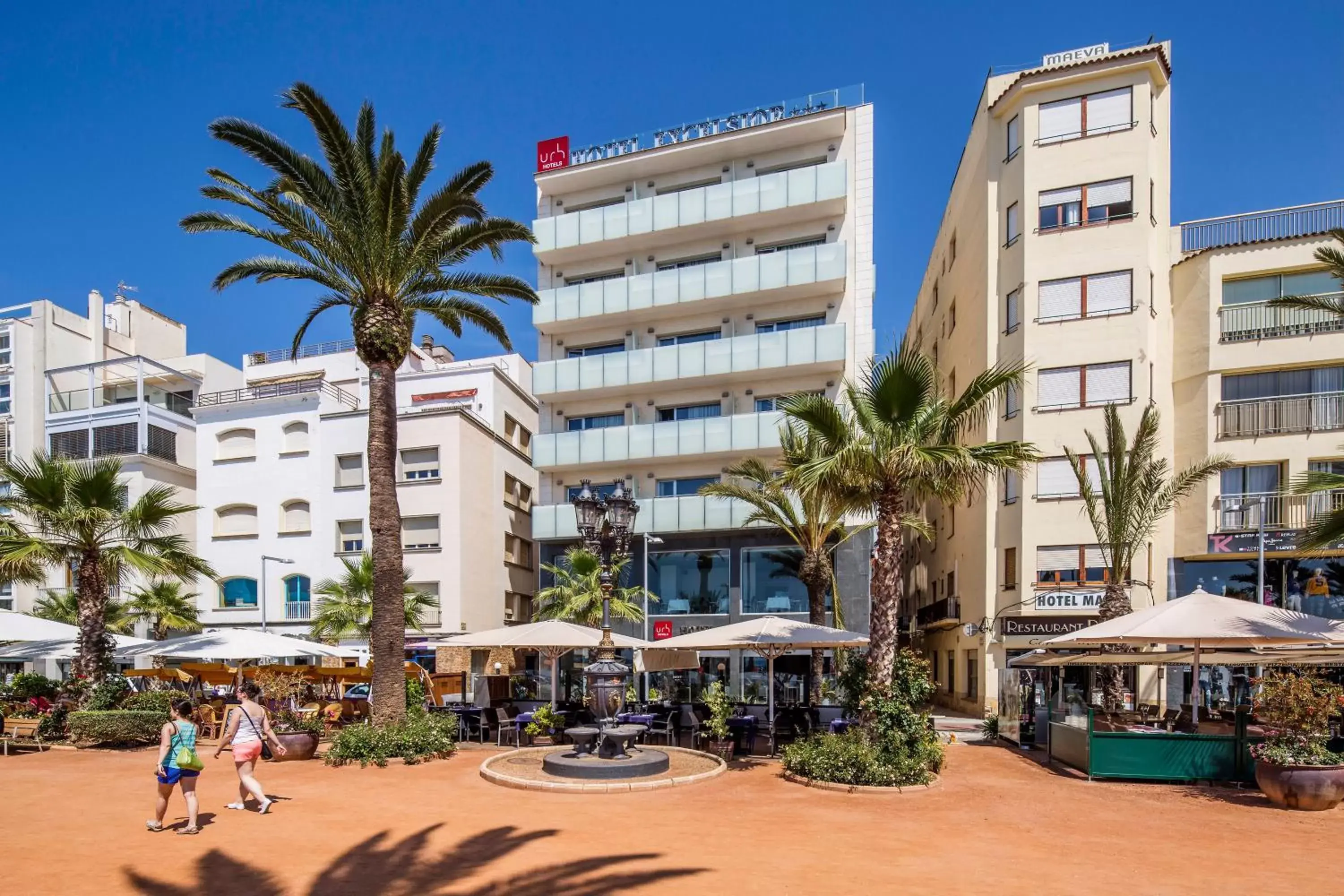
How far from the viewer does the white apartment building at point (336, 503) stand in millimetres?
34781

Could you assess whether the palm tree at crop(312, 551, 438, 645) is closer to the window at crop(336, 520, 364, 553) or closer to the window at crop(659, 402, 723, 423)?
the window at crop(336, 520, 364, 553)

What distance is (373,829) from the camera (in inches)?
403

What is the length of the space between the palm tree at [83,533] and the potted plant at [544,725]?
9881 millimetres

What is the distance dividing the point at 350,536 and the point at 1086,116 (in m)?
32.1

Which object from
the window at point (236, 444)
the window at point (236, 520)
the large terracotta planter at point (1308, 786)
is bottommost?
the large terracotta planter at point (1308, 786)

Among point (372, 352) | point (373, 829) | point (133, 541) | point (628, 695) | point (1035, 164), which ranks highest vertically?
point (1035, 164)

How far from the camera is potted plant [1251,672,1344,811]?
11367 mm

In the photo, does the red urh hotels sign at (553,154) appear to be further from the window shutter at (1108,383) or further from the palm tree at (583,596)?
the window shutter at (1108,383)

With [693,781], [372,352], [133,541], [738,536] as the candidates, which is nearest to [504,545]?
[738,536]

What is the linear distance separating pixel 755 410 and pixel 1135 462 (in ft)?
50.8

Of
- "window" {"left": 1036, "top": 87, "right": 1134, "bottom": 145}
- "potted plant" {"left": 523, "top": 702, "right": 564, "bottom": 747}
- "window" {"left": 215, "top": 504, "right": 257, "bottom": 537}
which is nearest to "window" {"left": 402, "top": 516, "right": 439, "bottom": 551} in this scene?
"window" {"left": 215, "top": 504, "right": 257, "bottom": 537}

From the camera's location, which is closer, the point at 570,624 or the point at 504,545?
the point at 570,624

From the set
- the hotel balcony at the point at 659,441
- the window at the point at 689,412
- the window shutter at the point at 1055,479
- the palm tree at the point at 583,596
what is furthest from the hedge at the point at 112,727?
the window shutter at the point at 1055,479

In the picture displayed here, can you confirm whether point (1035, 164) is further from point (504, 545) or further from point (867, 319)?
point (504, 545)
